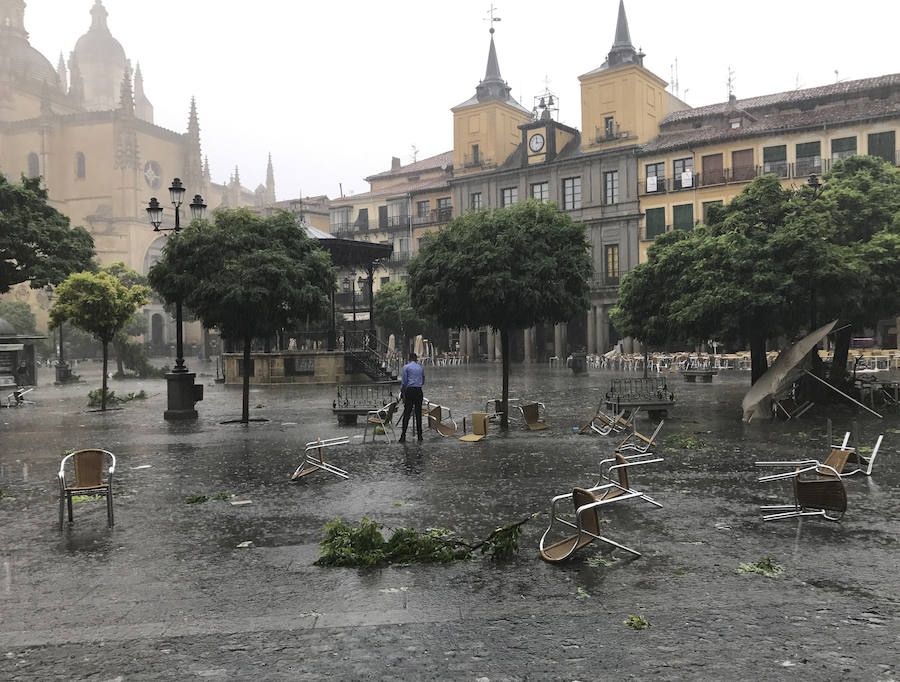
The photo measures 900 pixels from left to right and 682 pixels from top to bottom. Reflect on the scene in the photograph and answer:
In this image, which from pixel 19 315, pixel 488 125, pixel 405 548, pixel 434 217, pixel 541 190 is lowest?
pixel 405 548

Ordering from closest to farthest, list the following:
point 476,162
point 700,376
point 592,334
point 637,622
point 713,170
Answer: point 637,622
point 700,376
point 713,170
point 592,334
point 476,162

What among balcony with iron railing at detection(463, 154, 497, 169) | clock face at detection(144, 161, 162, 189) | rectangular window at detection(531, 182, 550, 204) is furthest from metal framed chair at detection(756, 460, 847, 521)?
clock face at detection(144, 161, 162, 189)

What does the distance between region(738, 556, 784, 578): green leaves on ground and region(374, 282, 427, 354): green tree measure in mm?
41701

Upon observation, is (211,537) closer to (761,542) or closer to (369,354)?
(761,542)

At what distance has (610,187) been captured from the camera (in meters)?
48.6

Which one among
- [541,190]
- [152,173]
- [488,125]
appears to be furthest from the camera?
[152,173]

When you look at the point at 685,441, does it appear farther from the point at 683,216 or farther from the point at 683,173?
the point at 683,173

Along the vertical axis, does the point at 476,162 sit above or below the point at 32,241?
above

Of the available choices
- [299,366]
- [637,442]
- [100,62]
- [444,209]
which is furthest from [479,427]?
[100,62]

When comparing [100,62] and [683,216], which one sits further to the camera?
[100,62]

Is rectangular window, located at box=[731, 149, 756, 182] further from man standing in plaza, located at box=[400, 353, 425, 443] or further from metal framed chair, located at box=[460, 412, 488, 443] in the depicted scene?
man standing in plaza, located at box=[400, 353, 425, 443]

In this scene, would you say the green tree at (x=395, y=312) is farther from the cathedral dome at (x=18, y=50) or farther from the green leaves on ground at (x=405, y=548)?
the cathedral dome at (x=18, y=50)

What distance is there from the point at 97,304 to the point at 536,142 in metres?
37.8

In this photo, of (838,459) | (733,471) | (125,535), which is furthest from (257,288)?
(838,459)
